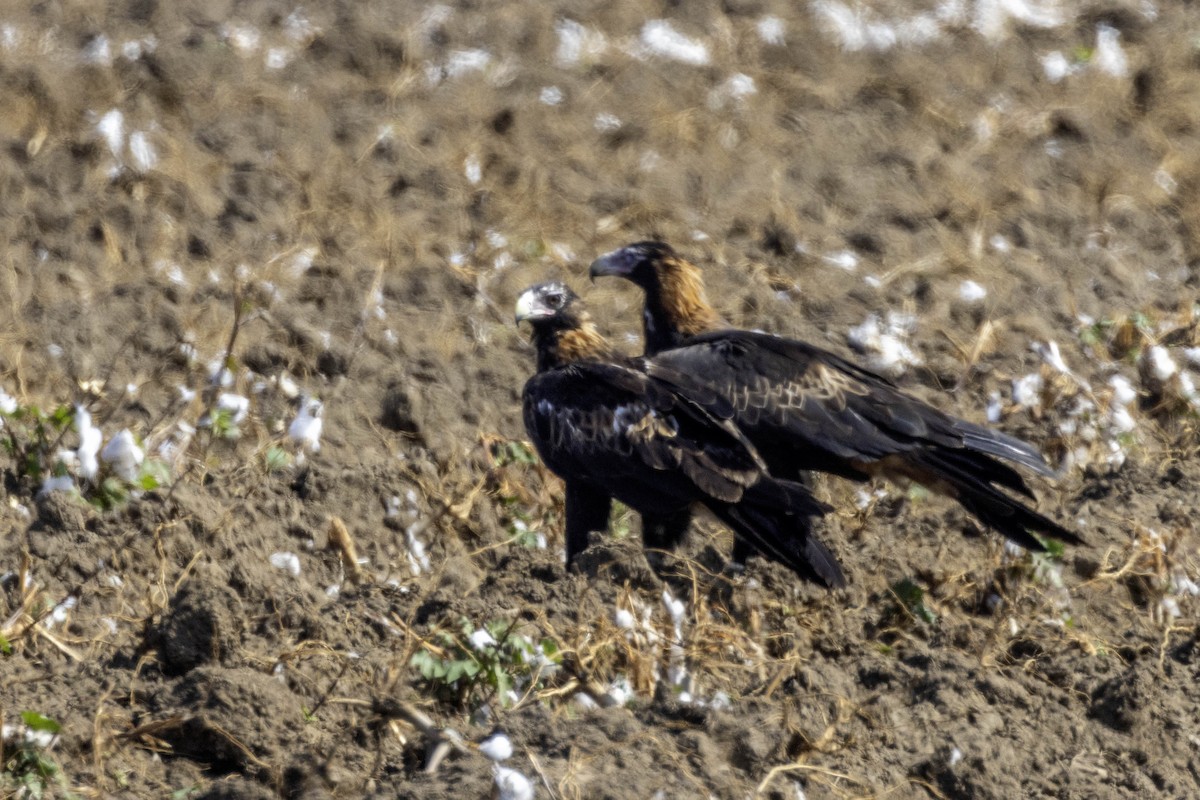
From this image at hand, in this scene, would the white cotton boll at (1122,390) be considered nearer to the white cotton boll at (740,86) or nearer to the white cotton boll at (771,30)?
the white cotton boll at (740,86)

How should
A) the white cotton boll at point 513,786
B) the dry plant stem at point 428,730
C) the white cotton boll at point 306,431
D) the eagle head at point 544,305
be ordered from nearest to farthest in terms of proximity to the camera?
the white cotton boll at point 513,786
the dry plant stem at point 428,730
the white cotton boll at point 306,431
the eagle head at point 544,305

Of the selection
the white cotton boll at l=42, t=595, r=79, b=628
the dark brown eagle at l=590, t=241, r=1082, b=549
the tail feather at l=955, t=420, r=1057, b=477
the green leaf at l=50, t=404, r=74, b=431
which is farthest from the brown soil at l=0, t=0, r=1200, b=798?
the tail feather at l=955, t=420, r=1057, b=477

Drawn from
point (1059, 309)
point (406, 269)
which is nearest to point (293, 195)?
point (406, 269)

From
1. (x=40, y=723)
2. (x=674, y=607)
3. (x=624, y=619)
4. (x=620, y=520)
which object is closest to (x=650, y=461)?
(x=620, y=520)

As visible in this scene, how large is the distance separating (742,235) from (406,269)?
6.25 feet

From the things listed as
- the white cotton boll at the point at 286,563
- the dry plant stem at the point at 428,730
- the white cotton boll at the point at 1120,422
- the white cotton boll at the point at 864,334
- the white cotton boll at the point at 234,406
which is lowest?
the white cotton boll at the point at 864,334

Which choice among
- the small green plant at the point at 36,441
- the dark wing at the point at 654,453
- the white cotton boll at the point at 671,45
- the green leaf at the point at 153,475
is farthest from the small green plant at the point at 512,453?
the white cotton boll at the point at 671,45

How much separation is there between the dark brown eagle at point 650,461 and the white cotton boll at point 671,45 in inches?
156

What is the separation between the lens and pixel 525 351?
27.5 feet

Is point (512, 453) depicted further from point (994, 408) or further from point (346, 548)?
point (994, 408)

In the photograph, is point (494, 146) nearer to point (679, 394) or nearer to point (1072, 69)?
point (679, 394)

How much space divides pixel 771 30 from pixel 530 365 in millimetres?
3824

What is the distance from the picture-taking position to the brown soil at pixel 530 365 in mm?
4867

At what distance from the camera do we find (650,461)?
22.0ft
